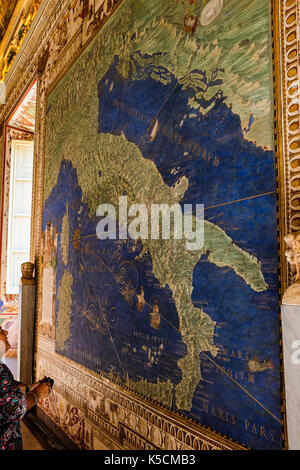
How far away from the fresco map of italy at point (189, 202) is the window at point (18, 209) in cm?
584

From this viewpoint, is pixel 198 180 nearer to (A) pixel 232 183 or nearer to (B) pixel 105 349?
(A) pixel 232 183

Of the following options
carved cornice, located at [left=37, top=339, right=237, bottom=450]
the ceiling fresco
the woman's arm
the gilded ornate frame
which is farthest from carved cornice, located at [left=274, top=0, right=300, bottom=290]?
the ceiling fresco

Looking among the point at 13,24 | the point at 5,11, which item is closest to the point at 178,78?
the point at 13,24

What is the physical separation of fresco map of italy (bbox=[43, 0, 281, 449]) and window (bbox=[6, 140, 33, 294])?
19.2 ft

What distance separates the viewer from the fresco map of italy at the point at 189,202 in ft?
7.34

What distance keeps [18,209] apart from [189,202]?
8195mm

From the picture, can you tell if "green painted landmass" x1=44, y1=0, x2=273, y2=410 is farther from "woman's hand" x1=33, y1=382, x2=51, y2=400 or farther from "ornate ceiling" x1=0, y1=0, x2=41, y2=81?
"ornate ceiling" x1=0, y1=0, x2=41, y2=81

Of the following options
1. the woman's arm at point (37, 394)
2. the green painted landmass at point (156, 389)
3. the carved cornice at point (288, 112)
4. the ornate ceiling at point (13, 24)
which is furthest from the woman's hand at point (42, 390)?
the ornate ceiling at point (13, 24)

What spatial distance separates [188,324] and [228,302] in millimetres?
453

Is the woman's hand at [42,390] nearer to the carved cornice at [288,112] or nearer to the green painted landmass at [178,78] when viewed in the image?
the green painted landmass at [178,78]

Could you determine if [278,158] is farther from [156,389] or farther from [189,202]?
[156,389]

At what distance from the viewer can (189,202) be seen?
Answer: 111 inches

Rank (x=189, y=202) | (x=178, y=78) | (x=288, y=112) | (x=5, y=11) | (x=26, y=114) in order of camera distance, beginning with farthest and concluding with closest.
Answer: (x=26, y=114) < (x=5, y=11) < (x=178, y=78) < (x=189, y=202) < (x=288, y=112)

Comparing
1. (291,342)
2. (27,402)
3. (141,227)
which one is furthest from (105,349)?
(291,342)
